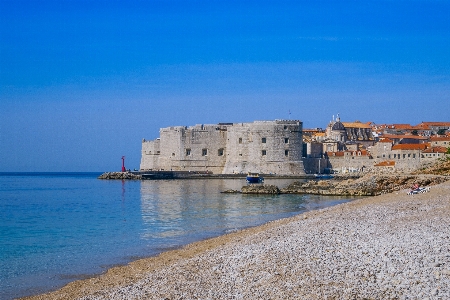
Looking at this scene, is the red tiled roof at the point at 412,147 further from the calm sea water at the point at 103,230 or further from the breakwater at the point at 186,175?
the calm sea water at the point at 103,230

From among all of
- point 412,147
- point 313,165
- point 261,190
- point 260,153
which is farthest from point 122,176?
point 412,147

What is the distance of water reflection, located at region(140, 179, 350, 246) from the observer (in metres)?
10.8

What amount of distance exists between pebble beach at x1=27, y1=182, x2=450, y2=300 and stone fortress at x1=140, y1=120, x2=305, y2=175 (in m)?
27.2

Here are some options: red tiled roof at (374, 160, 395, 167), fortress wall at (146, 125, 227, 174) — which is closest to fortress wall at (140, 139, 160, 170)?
fortress wall at (146, 125, 227, 174)

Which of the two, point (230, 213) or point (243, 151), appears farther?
point (243, 151)

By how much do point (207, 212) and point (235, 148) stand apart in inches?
815

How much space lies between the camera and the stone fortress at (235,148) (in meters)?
34.4

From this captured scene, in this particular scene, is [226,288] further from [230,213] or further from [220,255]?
[230,213]

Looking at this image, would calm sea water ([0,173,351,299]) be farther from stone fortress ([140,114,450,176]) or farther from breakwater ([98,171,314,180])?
stone fortress ([140,114,450,176])

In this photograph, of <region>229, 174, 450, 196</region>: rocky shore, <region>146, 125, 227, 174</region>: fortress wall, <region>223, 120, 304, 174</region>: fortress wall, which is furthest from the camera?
<region>146, 125, 227, 174</region>: fortress wall

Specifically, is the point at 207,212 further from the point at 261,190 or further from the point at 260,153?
the point at 260,153

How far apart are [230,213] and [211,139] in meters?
22.3

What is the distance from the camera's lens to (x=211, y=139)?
36531 mm

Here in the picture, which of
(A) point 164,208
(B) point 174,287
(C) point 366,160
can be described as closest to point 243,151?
(C) point 366,160
